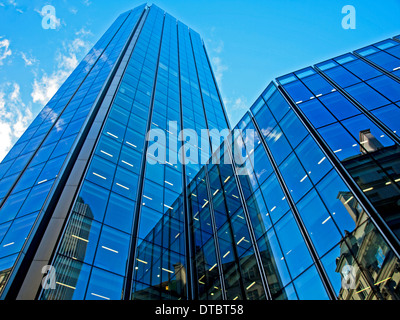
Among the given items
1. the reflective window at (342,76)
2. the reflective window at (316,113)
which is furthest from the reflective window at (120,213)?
the reflective window at (342,76)

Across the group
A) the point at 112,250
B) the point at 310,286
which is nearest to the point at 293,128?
the point at 310,286

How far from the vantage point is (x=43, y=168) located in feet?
57.6

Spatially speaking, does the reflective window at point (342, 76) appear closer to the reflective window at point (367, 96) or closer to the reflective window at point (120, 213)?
the reflective window at point (367, 96)

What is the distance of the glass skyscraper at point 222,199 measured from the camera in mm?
11016

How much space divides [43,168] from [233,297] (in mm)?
13001

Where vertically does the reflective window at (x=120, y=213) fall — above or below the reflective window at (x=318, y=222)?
above

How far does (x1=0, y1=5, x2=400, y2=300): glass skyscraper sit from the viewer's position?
11.0m

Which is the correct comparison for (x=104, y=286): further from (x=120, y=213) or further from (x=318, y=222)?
(x=318, y=222)

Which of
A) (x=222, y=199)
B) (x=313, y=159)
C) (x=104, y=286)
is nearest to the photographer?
(x=104, y=286)

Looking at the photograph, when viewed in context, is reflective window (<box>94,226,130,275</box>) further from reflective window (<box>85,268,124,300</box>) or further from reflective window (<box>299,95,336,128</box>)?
→ reflective window (<box>299,95,336,128</box>)

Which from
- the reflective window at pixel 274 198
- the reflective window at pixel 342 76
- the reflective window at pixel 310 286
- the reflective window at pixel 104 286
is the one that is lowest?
the reflective window at pixel 310 286

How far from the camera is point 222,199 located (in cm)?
2025

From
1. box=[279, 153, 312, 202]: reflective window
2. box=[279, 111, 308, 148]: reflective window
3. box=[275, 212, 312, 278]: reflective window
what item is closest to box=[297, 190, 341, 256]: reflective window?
box=[279, 153, 312, 202]: reflective window

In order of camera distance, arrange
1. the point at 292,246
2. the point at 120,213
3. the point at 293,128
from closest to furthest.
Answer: the point at 292,246 < the point at 120,213 < the point at 293,128
